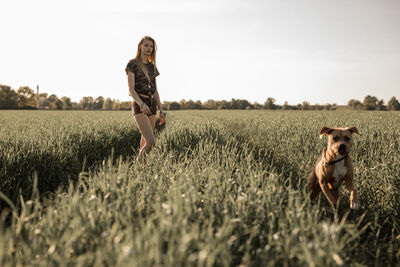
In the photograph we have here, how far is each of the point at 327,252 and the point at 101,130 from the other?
7384 mm

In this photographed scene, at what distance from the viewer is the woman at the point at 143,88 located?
184 inches

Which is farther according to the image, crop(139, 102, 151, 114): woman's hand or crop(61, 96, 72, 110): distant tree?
crop(61, 96, 72, 110): distant tree

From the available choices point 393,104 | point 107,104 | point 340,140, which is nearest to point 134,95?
point 340,140

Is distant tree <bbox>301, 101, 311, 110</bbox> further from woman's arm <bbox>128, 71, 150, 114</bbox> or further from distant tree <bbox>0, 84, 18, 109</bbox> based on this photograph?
distant tree <bbox>0, 84, 18, 109</bbox>

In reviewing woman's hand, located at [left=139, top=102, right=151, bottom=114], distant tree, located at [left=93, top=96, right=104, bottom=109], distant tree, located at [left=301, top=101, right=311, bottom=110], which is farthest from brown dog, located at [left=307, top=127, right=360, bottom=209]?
distant tree, located at [left=93, top=96, right=104, bottom=109]

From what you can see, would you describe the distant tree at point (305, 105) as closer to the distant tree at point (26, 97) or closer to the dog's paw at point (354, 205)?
the dog's paw at point (354, 205)

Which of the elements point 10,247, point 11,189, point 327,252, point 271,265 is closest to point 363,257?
point 327,252

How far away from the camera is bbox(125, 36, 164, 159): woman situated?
4664mm

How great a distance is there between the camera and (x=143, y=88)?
16.0 feet

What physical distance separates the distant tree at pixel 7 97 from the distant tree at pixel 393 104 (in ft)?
416

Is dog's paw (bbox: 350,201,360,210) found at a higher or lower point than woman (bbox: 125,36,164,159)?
lower

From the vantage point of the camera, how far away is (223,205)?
6.67 ft

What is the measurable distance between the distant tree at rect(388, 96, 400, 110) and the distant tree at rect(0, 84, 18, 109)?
126721 mm

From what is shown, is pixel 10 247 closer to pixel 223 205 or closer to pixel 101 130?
pixel 223 205
